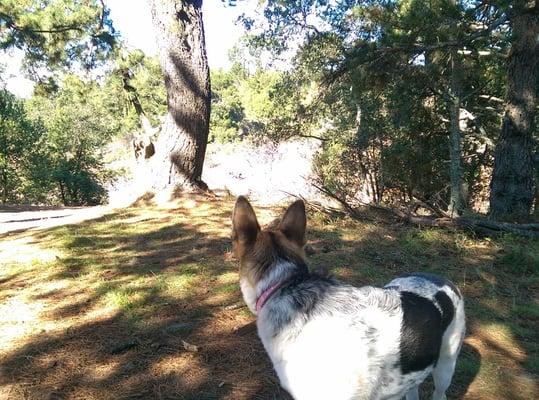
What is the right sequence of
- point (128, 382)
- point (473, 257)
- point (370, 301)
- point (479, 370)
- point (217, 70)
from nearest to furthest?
1. point (370, 301)
2. point (128, 382)
3. point (479, 370)
4. point (473, 257)
5. point (217, 70)

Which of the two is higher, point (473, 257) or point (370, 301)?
point (370, 301)

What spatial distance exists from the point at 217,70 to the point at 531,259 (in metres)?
80.8

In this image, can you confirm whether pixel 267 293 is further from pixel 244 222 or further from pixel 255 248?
pixel 244 222

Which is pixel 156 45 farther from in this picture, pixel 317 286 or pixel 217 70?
pixel 217 70

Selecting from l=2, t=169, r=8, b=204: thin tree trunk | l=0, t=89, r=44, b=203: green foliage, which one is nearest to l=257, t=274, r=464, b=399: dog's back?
l=0, t=89, r=44, b=203: green foliage

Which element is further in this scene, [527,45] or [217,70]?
[217,70]

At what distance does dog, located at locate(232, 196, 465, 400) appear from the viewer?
89.1 inches

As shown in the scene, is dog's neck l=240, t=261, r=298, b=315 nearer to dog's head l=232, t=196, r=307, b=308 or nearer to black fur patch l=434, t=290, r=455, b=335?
dog's head l=232, t=196, r=307, b=308

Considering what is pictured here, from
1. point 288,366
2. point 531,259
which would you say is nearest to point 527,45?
point 531,259

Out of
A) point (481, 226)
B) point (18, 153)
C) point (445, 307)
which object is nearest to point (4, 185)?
point (18, 153)

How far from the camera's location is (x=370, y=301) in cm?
252

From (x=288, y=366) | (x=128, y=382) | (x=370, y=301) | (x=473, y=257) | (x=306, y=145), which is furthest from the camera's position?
(x=306, y=145)

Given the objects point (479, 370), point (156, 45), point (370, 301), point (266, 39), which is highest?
point (266, 39)

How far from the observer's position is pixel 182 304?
14.1 feet
